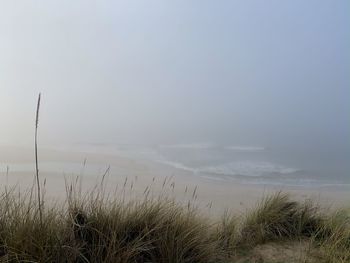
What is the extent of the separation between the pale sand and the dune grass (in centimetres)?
218

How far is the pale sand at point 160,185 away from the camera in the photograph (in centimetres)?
977

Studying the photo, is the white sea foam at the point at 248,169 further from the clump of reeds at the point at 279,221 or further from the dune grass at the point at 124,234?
the dune grass at the point at 124,234

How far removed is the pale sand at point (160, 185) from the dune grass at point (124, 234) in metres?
2.18

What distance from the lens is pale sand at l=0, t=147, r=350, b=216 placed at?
9.77 metres

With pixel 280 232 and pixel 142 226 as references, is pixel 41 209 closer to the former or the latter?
pixel 142 226

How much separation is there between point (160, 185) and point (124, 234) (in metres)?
6.59

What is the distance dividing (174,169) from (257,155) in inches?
217

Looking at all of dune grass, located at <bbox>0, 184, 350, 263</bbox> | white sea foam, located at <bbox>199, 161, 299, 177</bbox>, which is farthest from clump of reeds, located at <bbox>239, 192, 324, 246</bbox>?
white sea foam, located at <bbox>199, 161, 299, 177</bbox>

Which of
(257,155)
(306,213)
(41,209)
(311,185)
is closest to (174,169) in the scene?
(311,185)

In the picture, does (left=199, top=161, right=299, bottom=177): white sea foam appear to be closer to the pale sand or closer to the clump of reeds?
the pale sand

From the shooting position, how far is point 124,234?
5.17m

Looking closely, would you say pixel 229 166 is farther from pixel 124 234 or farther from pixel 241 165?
pixel 124 234

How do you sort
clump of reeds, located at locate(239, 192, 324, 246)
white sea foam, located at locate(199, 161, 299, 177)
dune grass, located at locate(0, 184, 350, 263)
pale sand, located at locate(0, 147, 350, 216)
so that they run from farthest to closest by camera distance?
white sea foam, located at locate(199, 161, 299, 177) → pale sand, located at locate(0, 147, 350, 216) → clump of reeds, located at locate(239, 192, 324, 246) → dune grass, located at locate(0, 184, 350, 263)

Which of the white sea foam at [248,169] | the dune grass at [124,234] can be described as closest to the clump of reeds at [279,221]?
the dune grass at [124,234]
